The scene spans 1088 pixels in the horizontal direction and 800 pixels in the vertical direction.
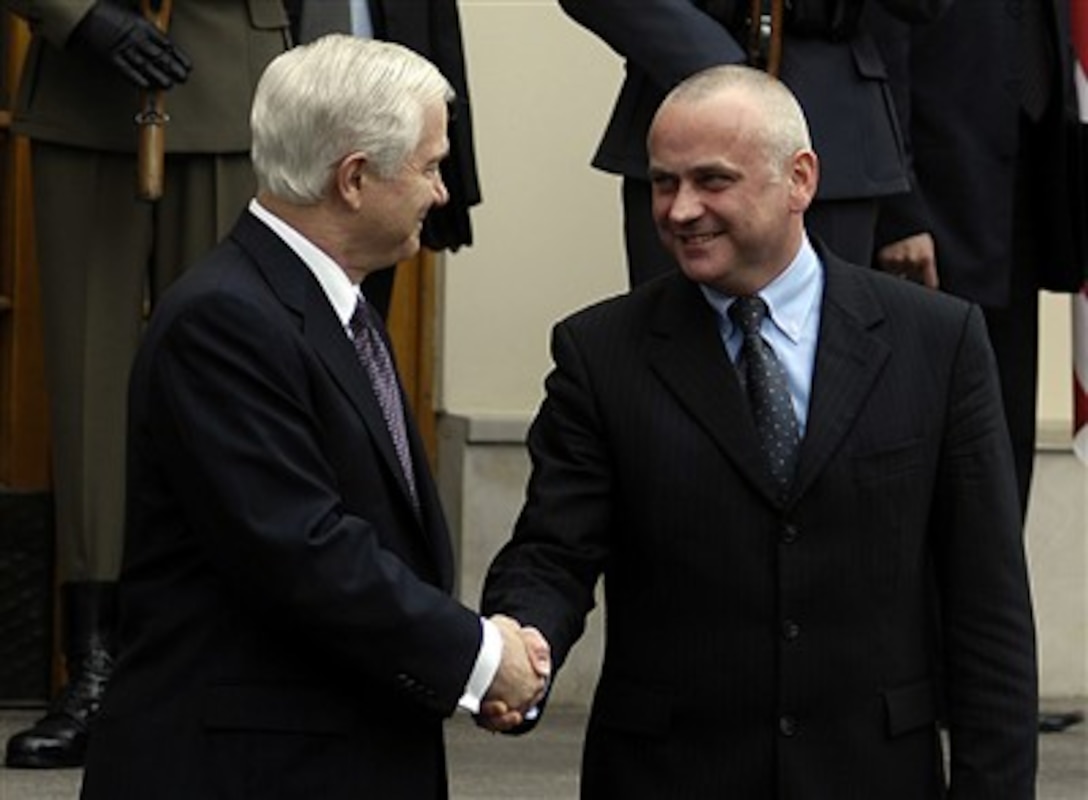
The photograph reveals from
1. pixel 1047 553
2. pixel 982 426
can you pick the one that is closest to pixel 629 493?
pixel 982 426

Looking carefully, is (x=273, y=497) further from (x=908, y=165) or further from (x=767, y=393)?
(x=908, y=165)

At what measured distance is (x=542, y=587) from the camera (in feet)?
17.1

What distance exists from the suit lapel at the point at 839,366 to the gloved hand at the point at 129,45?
189 cm

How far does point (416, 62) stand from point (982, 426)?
1019 mm

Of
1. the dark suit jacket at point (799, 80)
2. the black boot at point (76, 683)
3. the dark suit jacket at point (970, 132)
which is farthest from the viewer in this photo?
the dark suit jacket at point (970, 132)

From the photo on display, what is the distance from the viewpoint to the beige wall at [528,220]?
817cm

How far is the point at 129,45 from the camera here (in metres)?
6.71

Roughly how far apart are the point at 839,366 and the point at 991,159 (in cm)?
250

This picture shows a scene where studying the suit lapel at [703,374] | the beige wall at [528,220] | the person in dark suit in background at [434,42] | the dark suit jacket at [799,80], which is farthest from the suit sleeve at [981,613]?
the beige wall at [528,220]

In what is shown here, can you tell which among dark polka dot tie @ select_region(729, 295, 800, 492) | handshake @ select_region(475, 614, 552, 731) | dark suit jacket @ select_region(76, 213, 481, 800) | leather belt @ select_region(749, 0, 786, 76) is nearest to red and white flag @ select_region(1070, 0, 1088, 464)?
leather belt @ select_region(749, 0, 786, 76)

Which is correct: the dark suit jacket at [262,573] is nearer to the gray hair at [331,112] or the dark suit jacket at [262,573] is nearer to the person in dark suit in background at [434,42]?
the gray hair at [331,112]

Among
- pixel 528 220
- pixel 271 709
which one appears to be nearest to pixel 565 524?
pixel 271 709

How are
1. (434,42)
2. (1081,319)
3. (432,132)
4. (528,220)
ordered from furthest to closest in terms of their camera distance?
(528,220) → (1081,319) → (434,42) → (432,132)

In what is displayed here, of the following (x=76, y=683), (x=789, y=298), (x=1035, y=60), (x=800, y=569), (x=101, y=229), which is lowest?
(x=76, y=683)
